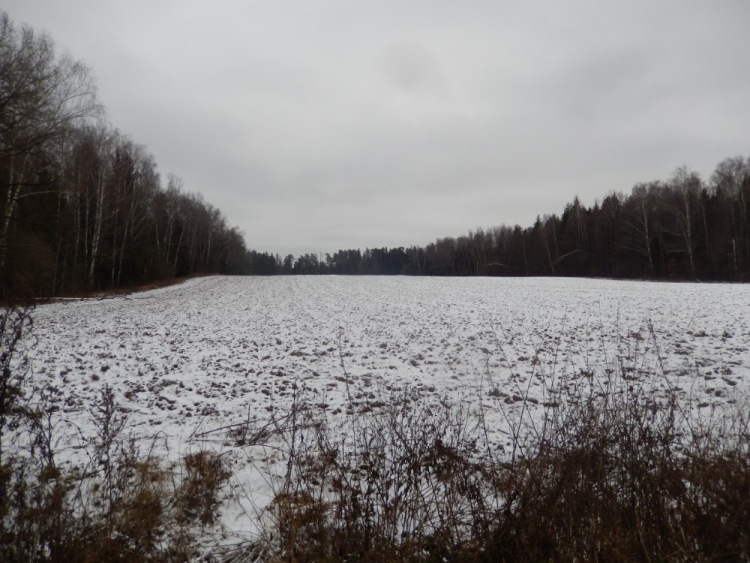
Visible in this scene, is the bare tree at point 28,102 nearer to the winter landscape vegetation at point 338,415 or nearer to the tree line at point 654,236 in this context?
the winter landscape vegetation at point 338,415

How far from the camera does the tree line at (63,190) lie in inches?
569

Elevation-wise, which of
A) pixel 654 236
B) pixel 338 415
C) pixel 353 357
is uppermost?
pixel 654 236

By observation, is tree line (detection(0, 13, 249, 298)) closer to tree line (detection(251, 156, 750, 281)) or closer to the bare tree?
the bare tree

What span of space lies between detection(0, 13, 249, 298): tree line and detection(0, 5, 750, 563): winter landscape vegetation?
0.15 m

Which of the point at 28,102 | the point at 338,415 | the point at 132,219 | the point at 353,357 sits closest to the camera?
the point at 338,415

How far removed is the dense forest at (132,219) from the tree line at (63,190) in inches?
2.8

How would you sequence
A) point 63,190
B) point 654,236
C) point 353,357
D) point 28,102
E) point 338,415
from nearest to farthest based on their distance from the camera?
1. point 338,415
2. point 353,357
3. point 28,102
4. point 63,190
5. point 654,236

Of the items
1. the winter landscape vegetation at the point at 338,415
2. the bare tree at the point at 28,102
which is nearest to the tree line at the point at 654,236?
the winter landscape vegetation at the point at 338,415

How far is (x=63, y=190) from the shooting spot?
20.2m

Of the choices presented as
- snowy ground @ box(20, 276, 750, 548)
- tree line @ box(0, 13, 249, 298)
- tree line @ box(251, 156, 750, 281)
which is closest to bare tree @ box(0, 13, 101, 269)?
tree line @ box(0, 13, 249, 298)

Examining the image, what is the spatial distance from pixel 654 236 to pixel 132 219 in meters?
56.7

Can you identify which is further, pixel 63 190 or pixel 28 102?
pixel 63 190

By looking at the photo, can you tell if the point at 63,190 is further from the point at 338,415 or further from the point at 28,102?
the point at 338,415

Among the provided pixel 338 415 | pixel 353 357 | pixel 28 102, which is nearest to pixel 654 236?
pixel 353 357
